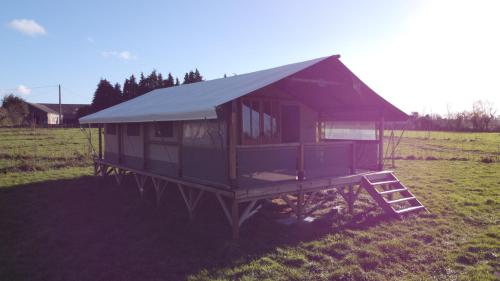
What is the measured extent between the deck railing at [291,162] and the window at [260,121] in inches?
80.8

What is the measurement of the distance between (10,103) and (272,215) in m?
61.5

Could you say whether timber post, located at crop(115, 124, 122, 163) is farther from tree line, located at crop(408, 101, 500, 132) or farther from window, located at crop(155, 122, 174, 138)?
tree line, located at crop(408, 101, 500, 132)

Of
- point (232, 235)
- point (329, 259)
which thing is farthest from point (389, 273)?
point (232, 235)

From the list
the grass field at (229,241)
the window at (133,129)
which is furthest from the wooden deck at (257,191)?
the window at (133,129)

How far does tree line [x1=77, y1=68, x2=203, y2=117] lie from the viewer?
5338 centimetres

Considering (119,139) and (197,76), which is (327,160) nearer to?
(119,139)

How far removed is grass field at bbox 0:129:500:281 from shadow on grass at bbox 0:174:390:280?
21 mm

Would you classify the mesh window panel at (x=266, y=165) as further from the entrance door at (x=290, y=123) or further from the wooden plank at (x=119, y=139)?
the wooden plank at (x=119, y=139)

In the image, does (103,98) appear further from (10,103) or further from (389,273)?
(389,273)

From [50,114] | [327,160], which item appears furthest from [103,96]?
[327,160]

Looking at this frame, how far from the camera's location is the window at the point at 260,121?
9.49m

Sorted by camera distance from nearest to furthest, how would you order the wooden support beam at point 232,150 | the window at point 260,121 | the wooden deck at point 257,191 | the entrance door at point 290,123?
1. the wooden support beam at point 232,150
2. the wooden deck at point 257,191
3. the window at point 260,121
4. the entrance door at point 290,123

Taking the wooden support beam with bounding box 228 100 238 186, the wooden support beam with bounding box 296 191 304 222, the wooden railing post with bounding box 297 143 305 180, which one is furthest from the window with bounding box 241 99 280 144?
the wooden support beam with bounding box 228 100 238 186

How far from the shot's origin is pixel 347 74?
8.35 metres
